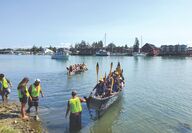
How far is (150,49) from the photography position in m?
156

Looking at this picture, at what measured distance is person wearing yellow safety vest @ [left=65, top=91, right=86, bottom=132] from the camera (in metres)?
13.3

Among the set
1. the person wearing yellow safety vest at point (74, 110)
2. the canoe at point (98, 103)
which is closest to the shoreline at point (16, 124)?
the person wearing yellow safety vest at point (74, 110)

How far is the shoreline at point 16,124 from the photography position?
1309 cm

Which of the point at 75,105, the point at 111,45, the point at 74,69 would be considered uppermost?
the point at 111,45

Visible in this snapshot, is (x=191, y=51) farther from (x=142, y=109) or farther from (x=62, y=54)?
(x=142, y=109)

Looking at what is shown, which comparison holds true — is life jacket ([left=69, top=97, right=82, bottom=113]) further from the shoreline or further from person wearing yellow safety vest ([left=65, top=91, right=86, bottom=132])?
the shoreline

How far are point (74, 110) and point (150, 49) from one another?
482 feet

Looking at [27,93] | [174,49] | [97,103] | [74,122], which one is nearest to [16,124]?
[27,93]

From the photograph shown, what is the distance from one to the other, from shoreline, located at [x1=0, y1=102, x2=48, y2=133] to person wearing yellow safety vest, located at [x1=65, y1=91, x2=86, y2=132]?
1491 millimetres

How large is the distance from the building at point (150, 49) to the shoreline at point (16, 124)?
141871 mm

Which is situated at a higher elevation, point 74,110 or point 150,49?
point 150,49

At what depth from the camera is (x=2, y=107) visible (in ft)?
56.5

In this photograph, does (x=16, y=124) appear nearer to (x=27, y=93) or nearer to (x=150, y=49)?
(x=27, y=93)

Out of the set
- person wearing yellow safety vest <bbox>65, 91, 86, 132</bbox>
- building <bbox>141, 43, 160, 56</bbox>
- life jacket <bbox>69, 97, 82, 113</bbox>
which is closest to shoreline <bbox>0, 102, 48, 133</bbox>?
person wearing yellow safety vest <bbox>65, 91, 86, 132</bbox>
